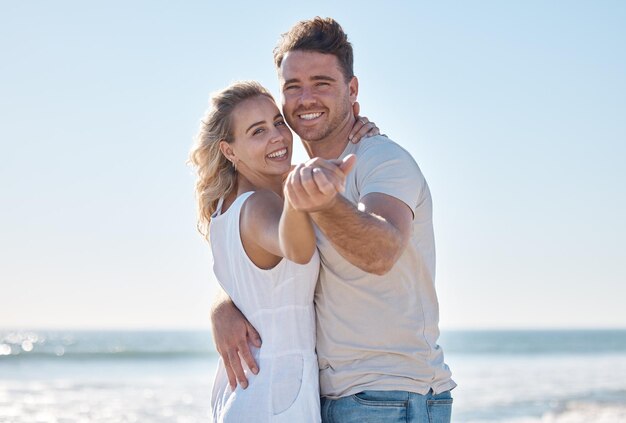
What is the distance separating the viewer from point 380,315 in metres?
3.63

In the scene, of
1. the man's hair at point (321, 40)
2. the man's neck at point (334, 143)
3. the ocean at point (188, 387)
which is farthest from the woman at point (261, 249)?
the ocean at point (188, 387)

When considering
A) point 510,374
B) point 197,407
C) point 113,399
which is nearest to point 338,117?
point 197,407

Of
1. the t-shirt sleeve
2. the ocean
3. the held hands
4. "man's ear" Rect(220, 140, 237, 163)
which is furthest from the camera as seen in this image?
the ocean

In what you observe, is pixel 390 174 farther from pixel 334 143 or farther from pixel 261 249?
pixel 334 143

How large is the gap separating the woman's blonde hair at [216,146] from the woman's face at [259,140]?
0.13 feet

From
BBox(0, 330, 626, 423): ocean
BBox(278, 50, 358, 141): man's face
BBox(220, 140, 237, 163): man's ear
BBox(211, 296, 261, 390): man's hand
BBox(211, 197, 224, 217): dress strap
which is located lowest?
BBox(0, 330, 626, 423): ocean

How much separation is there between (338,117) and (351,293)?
83 centimetres

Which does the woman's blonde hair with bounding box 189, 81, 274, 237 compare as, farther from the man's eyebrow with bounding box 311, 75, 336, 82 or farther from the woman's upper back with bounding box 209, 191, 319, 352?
the woman's upper back with bounding box 209, 191, 319, 352

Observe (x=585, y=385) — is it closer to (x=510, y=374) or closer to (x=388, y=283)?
(x=510, y=374)

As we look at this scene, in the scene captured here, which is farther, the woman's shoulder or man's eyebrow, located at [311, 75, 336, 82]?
man's eyebrow, located at [311, 75, 336, 82]

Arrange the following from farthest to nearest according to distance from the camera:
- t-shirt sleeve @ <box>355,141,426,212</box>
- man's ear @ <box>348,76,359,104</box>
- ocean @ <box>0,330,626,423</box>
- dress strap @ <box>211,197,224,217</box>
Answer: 1. ocean @ <box>0,330,626,423</box>
2. man's ear @ <box>348,76,359,104</box>
3. dress strap @ <box>211,197,224,217</box>
4. t-shirt sleeve @ <box>355,141,426,212</box>

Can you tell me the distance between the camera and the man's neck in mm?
4121

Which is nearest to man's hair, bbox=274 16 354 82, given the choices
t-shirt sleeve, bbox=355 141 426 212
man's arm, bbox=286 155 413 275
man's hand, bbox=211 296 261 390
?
t-shirt sleeve, bbox=355 141 426 212

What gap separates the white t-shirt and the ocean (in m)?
10.4
